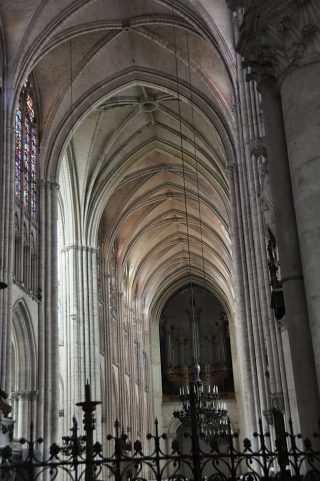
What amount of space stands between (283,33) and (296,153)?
4.39 ft

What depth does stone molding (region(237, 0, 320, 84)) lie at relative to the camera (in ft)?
23.1

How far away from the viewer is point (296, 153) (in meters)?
6.95

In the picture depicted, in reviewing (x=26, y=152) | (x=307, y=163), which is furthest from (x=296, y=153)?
(x=26, y=152)

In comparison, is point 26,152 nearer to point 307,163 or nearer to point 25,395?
point 25,395

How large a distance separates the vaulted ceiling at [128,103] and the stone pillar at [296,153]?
1242 centimetres

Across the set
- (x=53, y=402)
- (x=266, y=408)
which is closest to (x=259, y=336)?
(x=266, y=408)

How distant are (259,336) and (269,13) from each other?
13.0m

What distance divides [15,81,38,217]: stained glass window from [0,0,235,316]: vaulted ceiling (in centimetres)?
55

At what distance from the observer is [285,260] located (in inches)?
278

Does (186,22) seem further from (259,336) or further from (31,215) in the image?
(259,336)

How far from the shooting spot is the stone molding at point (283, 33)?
Result: 23.1 ft

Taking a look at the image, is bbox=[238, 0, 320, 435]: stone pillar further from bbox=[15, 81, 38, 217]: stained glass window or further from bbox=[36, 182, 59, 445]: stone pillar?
bbox=[36, 182, 59, 445]: stone pillar

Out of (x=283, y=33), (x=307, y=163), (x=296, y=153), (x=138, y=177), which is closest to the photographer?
(x=307, y=163)

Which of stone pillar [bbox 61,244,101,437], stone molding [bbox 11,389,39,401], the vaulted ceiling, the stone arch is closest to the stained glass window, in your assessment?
the vaulted ceiling
